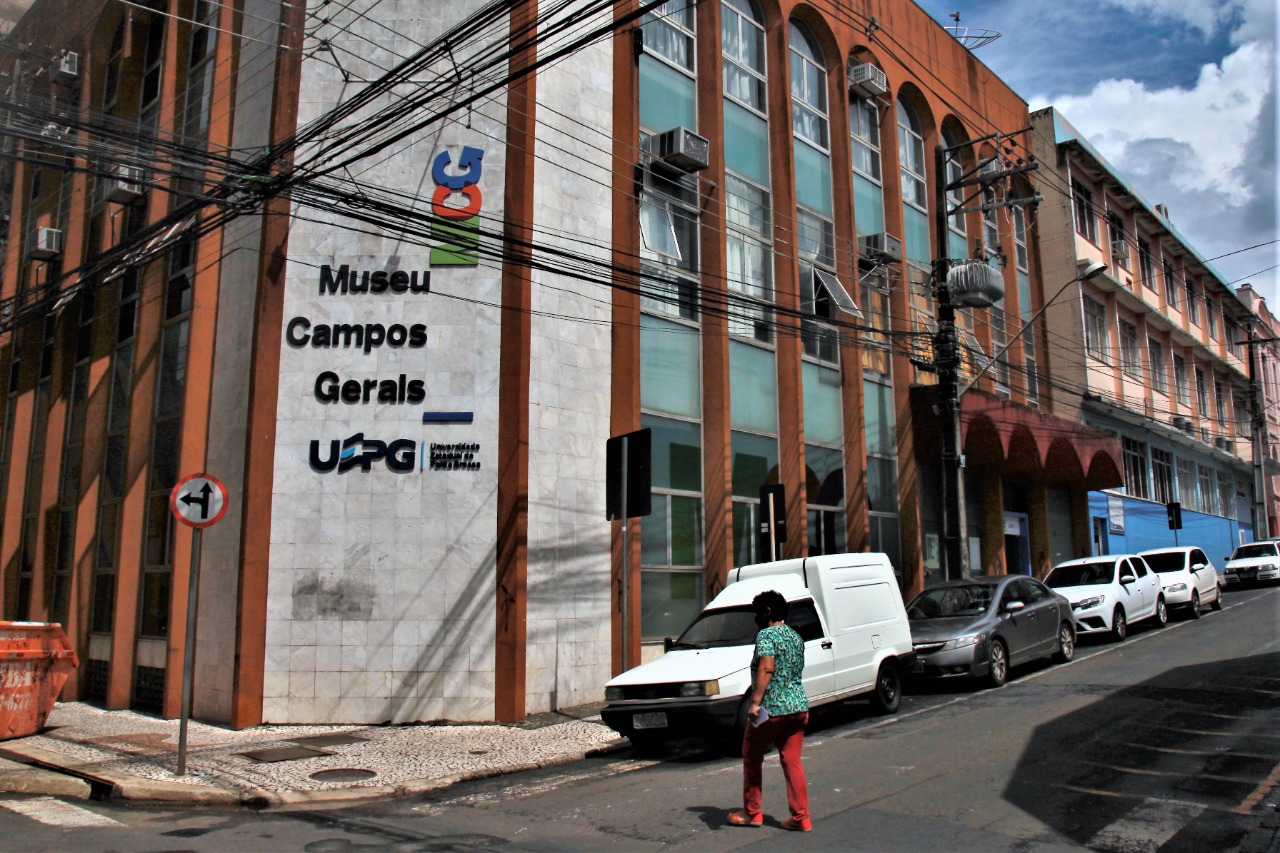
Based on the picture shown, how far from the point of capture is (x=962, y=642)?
13422mm

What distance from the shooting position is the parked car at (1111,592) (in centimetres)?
1805

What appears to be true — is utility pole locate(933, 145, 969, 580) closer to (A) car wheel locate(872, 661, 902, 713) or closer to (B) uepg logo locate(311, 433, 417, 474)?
(A) car wheel locate(872, 661, 902, 713)

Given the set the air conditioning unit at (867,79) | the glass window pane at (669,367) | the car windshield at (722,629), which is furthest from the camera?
the air conditioning unit at (867,79)

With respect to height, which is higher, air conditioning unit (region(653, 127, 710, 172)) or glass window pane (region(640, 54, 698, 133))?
glass window pane (region(640, 54, 698, 133))

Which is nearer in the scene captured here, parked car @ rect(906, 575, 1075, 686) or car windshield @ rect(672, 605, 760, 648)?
car windshield @ rect(672, 605, 760, 648)

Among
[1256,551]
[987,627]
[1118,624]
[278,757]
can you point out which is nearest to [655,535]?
[987,627]

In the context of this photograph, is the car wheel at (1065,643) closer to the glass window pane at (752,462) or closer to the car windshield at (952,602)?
the car windshield at (952,602)

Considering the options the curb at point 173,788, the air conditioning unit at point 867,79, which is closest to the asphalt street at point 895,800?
the curb at point 173,788

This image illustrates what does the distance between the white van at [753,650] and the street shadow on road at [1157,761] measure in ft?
7.22

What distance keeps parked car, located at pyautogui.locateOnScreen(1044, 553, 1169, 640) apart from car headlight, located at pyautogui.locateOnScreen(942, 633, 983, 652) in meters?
5.62

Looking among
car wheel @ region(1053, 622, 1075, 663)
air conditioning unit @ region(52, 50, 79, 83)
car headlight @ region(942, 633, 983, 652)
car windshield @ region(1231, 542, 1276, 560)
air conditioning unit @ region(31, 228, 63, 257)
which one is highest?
air conditioning unit @ region(52, 50, 79, 83)

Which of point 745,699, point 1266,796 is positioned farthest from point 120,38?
Answer: point 1266,796

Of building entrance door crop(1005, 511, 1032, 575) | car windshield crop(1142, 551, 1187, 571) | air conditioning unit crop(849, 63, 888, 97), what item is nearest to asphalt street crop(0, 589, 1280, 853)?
car windshield crop(1142, 551, 1187, 571)

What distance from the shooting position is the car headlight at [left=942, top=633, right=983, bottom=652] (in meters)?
13.4
